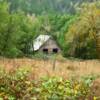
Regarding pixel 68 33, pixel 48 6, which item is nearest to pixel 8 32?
A: pixel 68 33

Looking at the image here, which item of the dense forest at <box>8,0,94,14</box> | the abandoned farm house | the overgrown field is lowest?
the abandoned farm house

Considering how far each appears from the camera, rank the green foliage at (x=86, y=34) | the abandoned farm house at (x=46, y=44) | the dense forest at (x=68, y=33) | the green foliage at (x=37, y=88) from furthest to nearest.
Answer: the abandoned farm house at (x=46, y=44), the green foliage at (x=86, y=34), the dense forest at (x=68, y=33), the green foliage at (x=37, y=88)

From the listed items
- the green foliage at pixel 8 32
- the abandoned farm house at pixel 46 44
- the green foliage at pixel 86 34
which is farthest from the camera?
the abandoned farm house at pixel 46 44

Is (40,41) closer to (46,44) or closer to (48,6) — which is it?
(46,44)

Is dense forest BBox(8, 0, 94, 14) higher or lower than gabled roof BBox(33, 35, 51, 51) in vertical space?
higher

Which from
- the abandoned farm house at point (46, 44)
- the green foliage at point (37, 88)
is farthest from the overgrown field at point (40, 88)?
the abandoned farm house at point (46, 44)

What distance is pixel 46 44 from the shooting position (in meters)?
66.6

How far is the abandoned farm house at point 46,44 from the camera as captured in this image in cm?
6425

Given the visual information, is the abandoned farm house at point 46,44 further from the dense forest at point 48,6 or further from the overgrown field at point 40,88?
the dense forest at point 48,6

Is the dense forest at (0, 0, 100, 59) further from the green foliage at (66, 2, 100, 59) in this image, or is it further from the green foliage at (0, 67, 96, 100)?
the green foliage at (0, 67, 96, 100)

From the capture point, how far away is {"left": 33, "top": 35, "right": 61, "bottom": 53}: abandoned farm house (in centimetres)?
6425

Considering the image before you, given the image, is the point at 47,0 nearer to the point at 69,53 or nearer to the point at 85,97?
the point at 69,53

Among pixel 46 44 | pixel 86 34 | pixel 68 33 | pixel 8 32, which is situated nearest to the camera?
pixel 8 32

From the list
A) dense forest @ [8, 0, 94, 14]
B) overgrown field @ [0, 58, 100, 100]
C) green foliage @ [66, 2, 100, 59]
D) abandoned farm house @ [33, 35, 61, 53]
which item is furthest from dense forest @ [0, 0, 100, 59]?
dense forest @ [8, 0, 94, 14]
